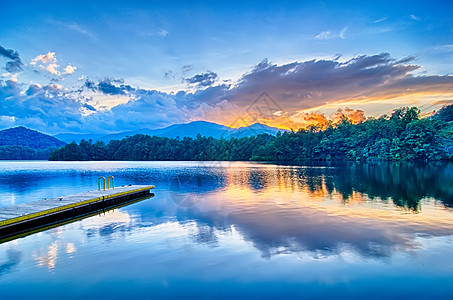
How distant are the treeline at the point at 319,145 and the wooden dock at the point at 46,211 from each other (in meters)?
78.4

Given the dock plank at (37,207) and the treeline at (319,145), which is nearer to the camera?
the dock plank at (37,207)

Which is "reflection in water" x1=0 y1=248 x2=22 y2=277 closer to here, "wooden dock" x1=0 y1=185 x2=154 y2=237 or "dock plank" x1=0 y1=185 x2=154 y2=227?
"wooden dock" x1=0 y1=185 x2=154 y2=237

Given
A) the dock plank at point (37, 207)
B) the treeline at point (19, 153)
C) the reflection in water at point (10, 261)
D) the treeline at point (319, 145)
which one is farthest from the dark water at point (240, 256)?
the treeline at point (19, 153)

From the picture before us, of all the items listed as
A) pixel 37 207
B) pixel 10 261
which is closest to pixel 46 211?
pixel 37 207

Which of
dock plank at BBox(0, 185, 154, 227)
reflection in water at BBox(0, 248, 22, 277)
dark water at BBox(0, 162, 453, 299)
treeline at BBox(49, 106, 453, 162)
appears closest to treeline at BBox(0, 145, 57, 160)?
treeline at BBox(49, 106, 453, 162)

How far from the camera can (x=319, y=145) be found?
10281 centimetres

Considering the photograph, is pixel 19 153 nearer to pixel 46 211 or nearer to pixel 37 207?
pixel 37 207

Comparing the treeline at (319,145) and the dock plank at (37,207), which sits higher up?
the treeline at (319,145)

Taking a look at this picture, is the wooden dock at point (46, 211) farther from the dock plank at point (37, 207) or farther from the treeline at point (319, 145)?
the treeline at point (319, 145)

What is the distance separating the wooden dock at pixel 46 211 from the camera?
→ 36.0 feet

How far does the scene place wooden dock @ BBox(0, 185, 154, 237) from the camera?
10969mm

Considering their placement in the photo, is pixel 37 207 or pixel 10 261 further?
pixel 37 207

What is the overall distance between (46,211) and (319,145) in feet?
325

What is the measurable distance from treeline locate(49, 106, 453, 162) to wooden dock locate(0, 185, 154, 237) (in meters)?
78.4
